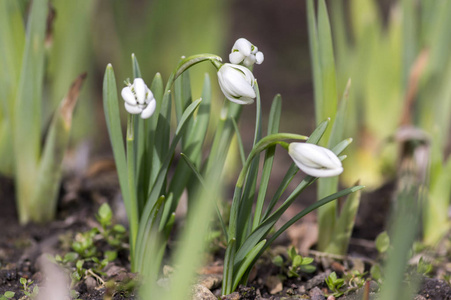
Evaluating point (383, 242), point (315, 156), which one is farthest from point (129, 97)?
point (383, 242)

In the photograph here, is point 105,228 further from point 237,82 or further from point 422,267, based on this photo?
point 422,267

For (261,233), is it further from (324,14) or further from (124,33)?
(124,33)

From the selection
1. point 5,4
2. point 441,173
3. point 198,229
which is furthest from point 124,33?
point 198,229

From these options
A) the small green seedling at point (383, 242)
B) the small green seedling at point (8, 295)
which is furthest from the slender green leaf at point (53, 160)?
the small green seedling at point (383, 242)

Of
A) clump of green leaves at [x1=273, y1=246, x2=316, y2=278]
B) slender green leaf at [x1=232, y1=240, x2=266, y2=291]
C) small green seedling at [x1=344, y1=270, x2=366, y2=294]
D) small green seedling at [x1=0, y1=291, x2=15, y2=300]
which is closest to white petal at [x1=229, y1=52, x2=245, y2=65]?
slender green leaf at [x1=232, y1=240, x2=266, y2=291]

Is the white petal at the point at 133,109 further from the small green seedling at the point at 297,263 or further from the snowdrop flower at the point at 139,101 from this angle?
the small green seedling at the point at 297,263

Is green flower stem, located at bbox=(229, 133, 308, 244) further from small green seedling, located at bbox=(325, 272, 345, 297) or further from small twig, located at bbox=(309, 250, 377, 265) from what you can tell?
small twig, located at bbox=(309, 250, 377, 265)

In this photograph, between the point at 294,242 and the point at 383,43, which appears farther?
the point at 383,43
